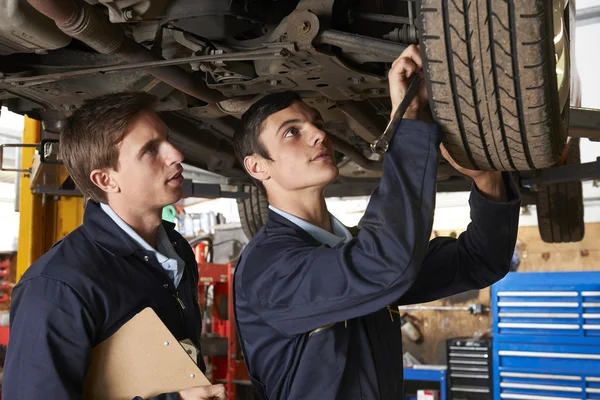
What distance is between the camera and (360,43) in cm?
158

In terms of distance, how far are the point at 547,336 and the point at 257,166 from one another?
2.62m

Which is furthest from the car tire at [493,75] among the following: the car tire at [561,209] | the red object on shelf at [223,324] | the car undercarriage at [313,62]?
the red object on shelf at [223,324]

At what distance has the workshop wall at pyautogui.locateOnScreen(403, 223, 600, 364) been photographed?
18.7 ft

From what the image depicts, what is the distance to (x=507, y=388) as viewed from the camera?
361 cm

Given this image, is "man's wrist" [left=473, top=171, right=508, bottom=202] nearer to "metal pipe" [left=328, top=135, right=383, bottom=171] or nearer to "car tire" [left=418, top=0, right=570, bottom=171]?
"car tire" [left=418, top=0, right=570, bottom=171]

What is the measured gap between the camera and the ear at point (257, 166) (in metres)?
1.51

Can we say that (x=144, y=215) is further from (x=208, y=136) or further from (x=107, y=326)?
(x=208, y=136)

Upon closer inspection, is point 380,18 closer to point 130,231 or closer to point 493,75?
point 493,75

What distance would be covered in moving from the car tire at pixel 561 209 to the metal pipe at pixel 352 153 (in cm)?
101

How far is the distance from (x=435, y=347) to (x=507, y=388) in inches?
99.5

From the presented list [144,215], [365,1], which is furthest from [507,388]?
[144,215]

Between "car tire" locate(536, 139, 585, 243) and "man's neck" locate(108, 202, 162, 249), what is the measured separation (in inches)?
96.3

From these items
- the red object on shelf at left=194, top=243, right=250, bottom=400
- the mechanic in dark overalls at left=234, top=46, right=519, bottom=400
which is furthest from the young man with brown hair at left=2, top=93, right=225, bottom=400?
the red object on shelf at left=194, top=243, right=250, bottom=400

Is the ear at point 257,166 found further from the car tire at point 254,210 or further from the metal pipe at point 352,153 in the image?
the car tire at point 254,210
